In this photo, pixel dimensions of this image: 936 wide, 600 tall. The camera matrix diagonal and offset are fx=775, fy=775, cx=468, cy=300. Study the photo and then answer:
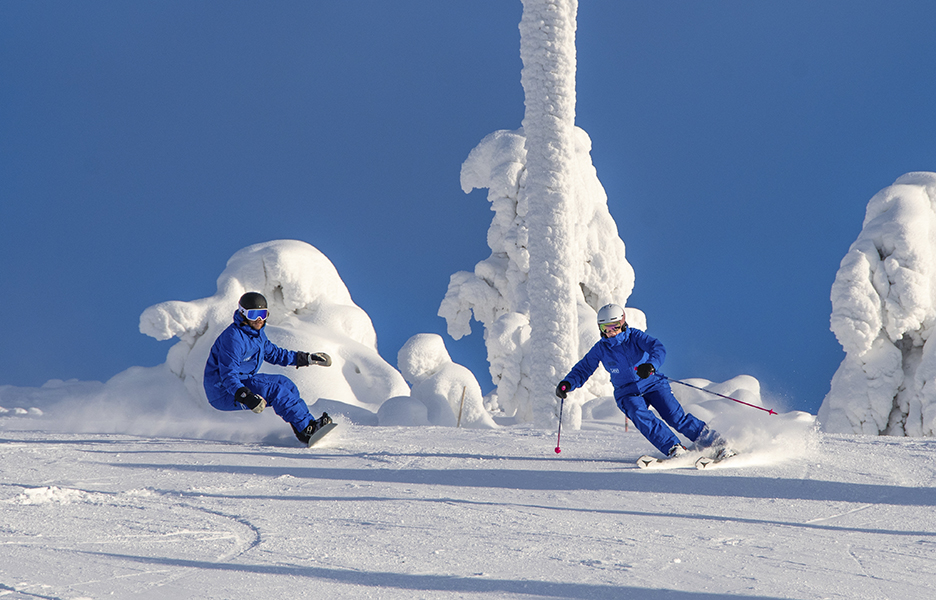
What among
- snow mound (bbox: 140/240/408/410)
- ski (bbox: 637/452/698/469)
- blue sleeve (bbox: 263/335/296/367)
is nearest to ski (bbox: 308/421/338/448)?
blue sleeve (bbox: 263/335/296/367)

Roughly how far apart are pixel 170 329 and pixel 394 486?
11888mm

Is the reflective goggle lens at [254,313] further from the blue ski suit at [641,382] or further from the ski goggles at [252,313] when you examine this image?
the blue ski suit at [641,382]

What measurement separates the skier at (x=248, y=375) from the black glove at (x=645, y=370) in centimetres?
250

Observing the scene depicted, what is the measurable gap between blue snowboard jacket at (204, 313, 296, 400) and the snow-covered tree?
38.0 ft

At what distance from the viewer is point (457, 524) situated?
369 cm

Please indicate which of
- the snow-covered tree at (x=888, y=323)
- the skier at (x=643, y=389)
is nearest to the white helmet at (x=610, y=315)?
the skier at (x=643, y=389)

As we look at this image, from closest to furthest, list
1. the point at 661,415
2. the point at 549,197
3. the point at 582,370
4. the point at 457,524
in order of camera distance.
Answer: the point at 457,524 < the point at 661,415 < the point at 582,370 < the point at 549,197

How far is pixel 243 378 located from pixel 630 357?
311 centimetres

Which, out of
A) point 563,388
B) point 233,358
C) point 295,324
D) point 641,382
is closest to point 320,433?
point 233,358

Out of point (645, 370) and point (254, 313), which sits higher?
point (254, 313)

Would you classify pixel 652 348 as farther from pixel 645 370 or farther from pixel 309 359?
pixel 309 359

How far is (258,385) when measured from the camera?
6.30 meters

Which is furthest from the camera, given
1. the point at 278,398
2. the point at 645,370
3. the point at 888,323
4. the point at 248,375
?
the point at 888,323

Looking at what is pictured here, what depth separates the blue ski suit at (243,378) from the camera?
6.21 meters
